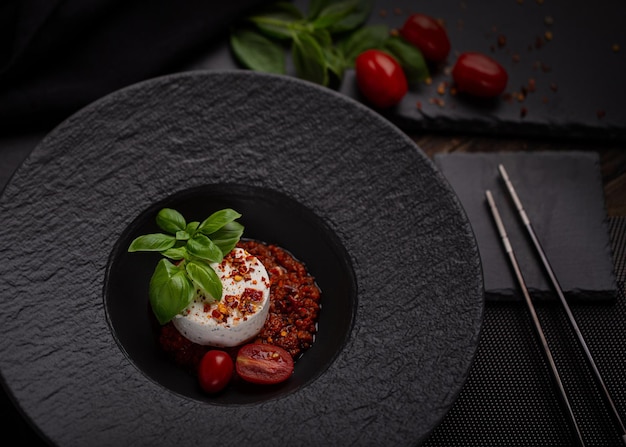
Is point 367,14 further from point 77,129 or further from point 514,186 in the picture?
point 77,129

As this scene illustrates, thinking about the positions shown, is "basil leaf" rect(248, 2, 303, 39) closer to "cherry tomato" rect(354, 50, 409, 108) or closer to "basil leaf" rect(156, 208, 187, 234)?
"cherry tomato" rect(354, 50, 409, 108)

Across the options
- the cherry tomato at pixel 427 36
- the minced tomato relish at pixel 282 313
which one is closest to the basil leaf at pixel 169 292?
the minced tomato relish at pixel 282 313

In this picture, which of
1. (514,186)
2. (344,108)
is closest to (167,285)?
(344,108)

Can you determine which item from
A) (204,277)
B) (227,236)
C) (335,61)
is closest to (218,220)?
(227,236)

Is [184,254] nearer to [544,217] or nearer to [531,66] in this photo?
[544,217]

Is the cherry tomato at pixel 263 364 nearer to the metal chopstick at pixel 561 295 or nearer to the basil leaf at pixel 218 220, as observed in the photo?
the basil leaf at pixel 218 220
